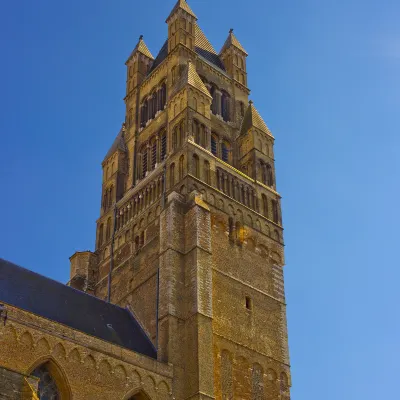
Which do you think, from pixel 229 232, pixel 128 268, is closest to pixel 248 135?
pixel 229 232

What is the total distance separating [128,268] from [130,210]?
3.83 meters

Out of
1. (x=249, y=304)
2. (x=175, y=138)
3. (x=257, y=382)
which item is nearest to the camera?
(x=257, y=382)

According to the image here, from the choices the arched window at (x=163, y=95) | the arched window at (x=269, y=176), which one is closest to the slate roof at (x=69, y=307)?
the arched window at (x=269, y=176)

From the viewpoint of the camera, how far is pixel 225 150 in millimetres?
41438

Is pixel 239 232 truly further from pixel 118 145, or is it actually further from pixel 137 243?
pixel 118 145

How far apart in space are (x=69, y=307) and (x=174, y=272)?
16.0 ft

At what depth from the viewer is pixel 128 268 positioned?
119 ft

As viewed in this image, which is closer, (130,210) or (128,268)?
(128,268)

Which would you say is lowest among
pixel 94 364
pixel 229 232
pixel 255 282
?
pixel 94 364

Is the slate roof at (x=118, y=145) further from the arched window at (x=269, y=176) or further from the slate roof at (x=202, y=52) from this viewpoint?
the arched window at (x=269, y=176)

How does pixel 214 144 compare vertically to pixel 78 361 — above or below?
above

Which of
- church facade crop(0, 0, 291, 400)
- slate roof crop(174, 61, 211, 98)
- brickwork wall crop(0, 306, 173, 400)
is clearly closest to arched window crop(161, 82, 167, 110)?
church facade crop(0, 0, 291, 400)

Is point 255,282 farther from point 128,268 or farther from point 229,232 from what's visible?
point 128,268

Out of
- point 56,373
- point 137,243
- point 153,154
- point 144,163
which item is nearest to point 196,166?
point 153,154
